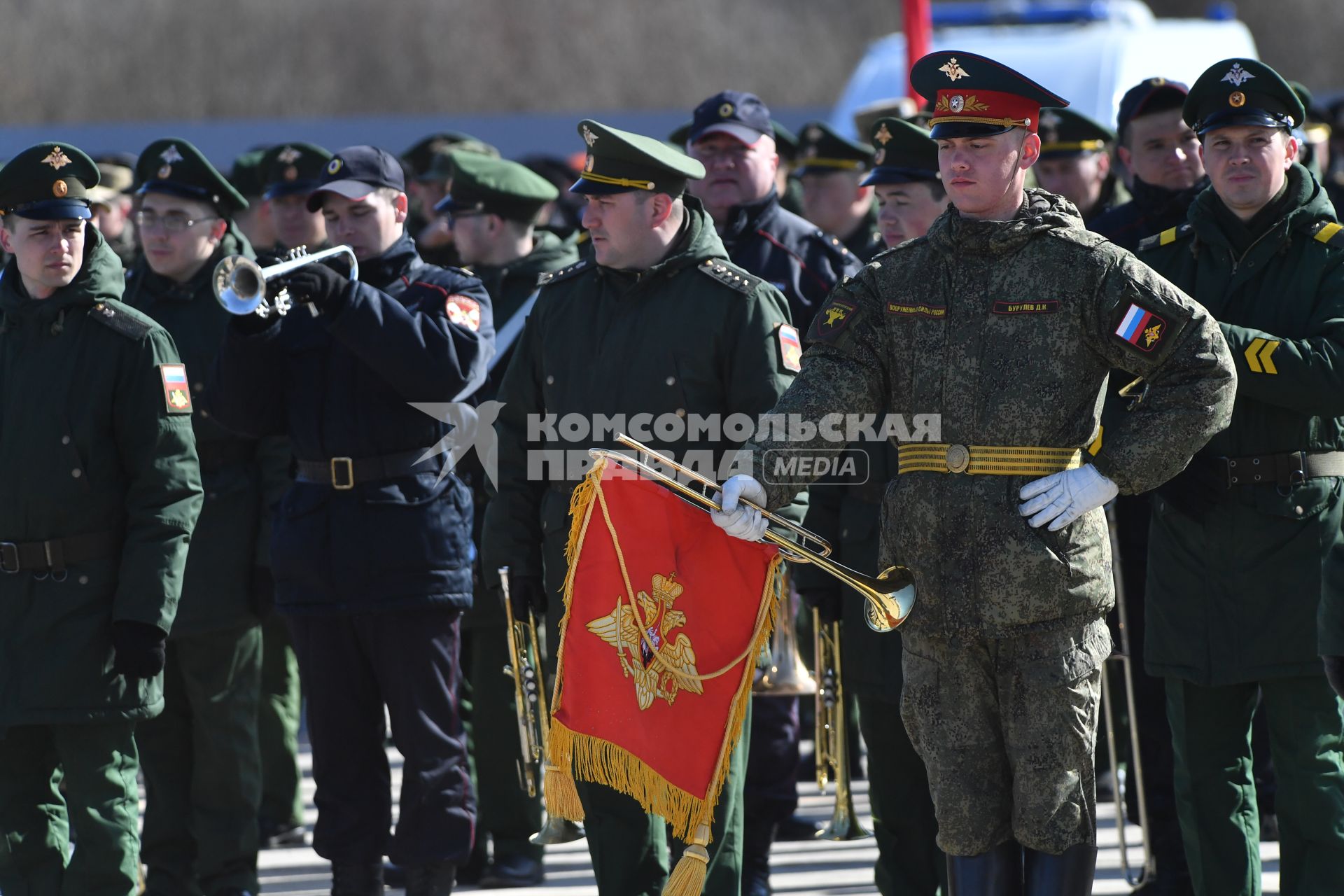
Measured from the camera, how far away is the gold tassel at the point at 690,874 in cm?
469

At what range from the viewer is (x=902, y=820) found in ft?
18.2

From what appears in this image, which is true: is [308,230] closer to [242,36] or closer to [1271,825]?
[1271,825]

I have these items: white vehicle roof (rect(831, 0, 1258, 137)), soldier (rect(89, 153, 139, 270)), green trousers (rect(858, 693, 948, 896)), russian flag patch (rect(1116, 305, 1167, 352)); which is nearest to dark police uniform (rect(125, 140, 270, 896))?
green trousers (rect(858, 693, 948, 896))

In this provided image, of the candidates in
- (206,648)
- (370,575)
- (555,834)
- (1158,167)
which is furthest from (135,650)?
(1158,167)

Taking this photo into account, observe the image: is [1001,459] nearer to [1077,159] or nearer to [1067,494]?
[1067,494]

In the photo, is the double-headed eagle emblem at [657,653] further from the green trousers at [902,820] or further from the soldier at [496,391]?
the soldier at [496,391]

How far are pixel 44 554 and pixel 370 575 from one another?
907 mm

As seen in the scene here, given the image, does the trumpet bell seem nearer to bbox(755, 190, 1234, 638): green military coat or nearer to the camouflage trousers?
the camouflage trousers

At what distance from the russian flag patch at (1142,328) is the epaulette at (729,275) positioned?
138 centimetres

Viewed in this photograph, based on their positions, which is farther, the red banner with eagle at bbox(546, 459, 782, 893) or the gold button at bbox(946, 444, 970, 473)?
the red banner with eagle at bbox(546, 459, 782, 893)

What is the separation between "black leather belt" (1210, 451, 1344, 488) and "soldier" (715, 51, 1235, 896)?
2.72 ft

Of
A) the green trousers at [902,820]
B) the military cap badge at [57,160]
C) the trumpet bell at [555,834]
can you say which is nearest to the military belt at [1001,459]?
the green trousers at [902,820]

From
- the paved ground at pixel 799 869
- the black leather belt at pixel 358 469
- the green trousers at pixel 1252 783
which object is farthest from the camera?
the paved ground at pixel 799 869

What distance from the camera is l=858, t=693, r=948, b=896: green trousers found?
218 inches
